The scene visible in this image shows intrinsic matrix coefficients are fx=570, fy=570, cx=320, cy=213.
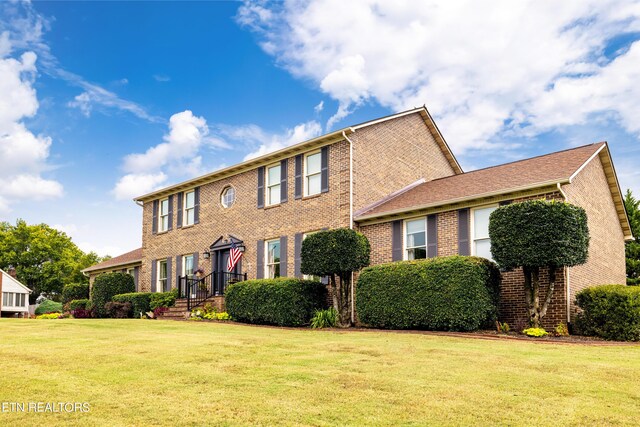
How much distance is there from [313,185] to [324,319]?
205 inches

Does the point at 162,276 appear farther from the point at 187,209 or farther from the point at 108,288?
the point at 187,209

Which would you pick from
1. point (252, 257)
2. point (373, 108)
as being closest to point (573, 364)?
point (252, 257)

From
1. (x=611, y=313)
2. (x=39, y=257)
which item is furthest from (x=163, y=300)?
(x=39, y=257)

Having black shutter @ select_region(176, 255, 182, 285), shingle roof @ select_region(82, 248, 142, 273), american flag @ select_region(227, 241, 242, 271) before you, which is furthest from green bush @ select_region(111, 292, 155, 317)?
american flag @ select_region(227, 241, 242, 271)

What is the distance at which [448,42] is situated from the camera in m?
16.1

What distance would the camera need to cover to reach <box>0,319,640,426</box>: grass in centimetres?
574

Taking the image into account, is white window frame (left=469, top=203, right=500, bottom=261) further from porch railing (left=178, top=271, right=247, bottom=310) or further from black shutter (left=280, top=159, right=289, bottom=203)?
porch railing (left=178, top=271, right=247, bottom=310)

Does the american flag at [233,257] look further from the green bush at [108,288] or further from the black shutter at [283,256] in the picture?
the green bush at [108,288]

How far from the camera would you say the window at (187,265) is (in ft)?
83.1

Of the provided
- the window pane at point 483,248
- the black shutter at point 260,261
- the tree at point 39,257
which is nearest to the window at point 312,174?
the black shutter at point 260,261

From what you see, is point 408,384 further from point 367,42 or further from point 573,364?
point 367,42

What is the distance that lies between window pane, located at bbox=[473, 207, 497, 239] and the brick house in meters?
0.03

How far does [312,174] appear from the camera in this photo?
20.4 meters

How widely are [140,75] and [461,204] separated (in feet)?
46.0
